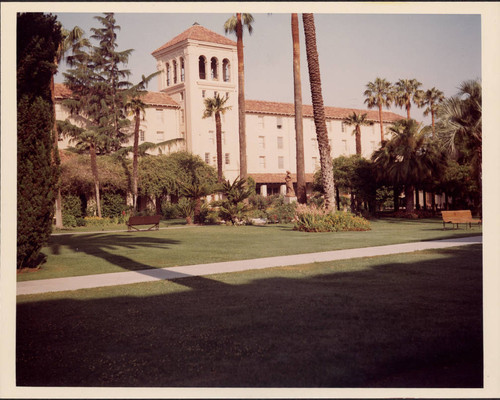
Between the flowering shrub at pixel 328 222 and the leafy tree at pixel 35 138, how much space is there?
11.9 meters

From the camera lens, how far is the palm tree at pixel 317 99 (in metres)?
20.9

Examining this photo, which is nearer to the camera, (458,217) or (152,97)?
(458,217)

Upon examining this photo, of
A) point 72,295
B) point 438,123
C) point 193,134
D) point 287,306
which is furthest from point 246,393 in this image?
point 193,134

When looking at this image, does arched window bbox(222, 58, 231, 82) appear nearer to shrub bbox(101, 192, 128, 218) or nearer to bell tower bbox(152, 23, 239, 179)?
bell tower bbox(152, 23, 239, 179)

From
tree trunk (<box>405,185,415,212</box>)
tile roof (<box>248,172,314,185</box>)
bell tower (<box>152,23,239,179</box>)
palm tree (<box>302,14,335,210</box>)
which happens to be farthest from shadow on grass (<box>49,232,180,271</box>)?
tile roof (<box>248,172,314,185</box>)

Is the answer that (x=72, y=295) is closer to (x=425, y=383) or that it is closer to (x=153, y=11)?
(x=153, y=11)

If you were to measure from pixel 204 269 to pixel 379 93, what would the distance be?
45995 mm

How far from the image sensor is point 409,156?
1273 inches

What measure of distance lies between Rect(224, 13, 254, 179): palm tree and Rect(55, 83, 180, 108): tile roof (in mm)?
11742

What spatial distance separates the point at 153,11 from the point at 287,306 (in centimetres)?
439

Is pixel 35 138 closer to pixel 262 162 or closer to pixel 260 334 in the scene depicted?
pixel 260 334

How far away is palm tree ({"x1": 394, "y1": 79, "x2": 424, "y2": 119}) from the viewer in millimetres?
51062

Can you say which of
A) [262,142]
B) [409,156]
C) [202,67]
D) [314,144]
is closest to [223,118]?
[262,142]

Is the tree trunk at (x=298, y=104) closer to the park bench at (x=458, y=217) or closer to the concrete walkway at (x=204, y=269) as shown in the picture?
the park bench at (x=458, y=217)
